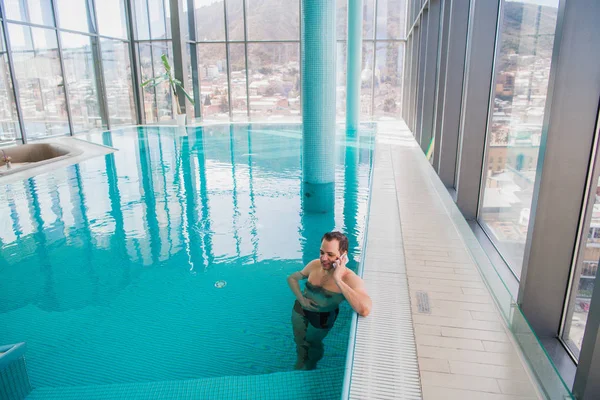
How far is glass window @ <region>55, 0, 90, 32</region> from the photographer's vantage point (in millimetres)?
12344

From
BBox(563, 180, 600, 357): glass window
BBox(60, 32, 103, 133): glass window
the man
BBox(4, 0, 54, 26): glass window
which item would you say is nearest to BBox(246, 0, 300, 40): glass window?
BBox(60, 32, 103, 133): glass window

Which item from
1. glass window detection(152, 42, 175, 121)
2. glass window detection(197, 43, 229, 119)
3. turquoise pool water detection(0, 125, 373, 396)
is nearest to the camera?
turquoise pool water detection(0, 125, 373, 396)

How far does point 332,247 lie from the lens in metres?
2.77

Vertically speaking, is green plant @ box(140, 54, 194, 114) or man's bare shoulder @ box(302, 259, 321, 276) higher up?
green plant @ box(140, 54, 194, 114)

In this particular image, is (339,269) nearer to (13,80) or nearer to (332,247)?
(332,247)

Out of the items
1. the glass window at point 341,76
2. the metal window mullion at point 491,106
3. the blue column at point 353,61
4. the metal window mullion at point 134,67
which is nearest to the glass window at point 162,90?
the metal window mullion at point 134,67

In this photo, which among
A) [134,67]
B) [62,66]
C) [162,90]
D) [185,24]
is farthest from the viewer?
[162,90]

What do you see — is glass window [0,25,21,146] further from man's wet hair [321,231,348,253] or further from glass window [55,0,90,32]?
man's wet hair [321,231,348,253]

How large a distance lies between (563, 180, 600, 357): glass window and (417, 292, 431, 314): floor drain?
29.3 inches

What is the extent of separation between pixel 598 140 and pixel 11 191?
7944 mm

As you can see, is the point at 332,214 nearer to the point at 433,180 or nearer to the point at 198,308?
the point at 433,180

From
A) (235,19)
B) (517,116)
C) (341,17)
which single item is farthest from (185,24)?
(517,116)

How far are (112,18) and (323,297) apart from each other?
14948 mm

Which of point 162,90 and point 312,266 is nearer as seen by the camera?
point 312,266
